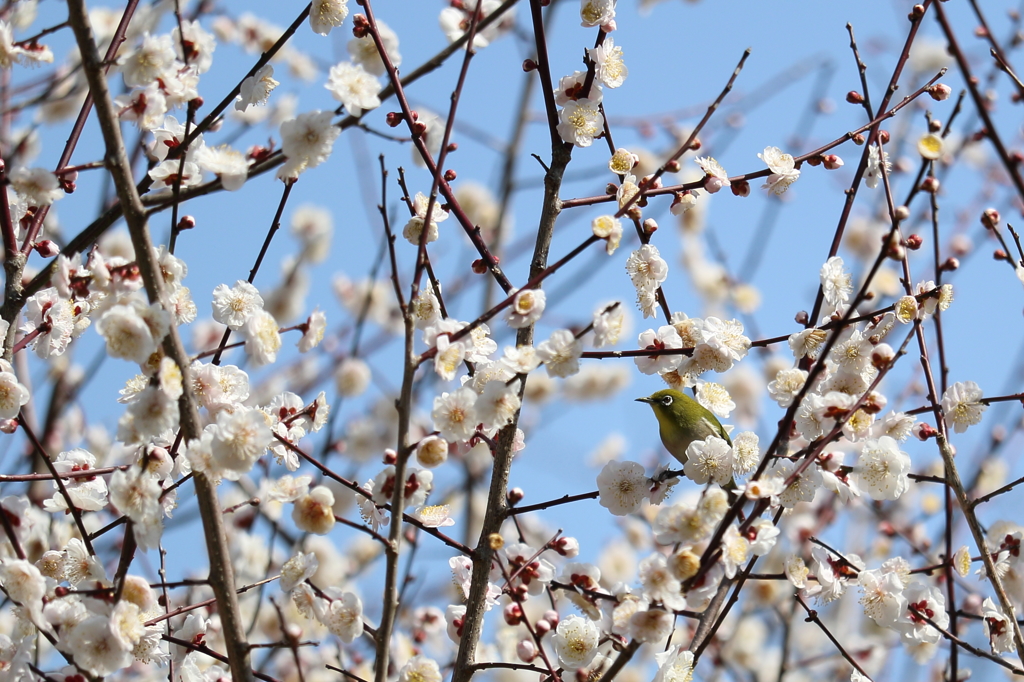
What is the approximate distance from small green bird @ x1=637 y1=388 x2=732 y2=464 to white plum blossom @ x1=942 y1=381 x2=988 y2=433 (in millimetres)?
822

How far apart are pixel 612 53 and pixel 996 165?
4632 mm

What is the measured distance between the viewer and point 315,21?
2.21 m

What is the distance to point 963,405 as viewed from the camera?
2.26 metres

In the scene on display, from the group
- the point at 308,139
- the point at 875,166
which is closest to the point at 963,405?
the point at 875,166

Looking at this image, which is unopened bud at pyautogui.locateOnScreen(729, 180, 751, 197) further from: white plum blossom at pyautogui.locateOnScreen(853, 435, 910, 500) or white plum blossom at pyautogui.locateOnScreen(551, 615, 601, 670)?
white plum blossom at pyautogui.locateOnScreen(551, 615, 601, 670)

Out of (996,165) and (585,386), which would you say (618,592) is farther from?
(585,386)

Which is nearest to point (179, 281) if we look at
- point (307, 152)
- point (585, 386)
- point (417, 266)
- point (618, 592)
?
point (307, 152)

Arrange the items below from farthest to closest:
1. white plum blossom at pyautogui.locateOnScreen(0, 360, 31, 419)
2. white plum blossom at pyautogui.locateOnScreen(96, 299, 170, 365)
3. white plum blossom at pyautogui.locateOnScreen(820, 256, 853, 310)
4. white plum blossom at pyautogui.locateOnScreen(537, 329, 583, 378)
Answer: white plum blossom at pyautogui.locateOnScreen(820, 256, 853, 310) → white plum blossom at pyautogui.locateOnScreen(0, 360, 31, 419) → white plum blossom at pyautogui.locateOnScreen(537, 329, 583, 378) → white plum blossom at pyautogui.locateOnScreen(96, 299, 170, 365)

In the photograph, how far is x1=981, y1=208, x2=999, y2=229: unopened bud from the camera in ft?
7.75

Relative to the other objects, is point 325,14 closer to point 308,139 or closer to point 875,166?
point 308,139

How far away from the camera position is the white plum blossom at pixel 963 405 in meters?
2.25

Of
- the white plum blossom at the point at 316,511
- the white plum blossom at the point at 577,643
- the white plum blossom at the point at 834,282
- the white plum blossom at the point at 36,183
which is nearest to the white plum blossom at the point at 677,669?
the white plum blossom at the point at 577,643

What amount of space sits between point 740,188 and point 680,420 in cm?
108

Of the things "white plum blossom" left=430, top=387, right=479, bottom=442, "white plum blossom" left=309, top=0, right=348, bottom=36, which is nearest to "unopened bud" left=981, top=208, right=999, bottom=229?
"white plum blossom" left=430, top=387, right=479, bottom=442
